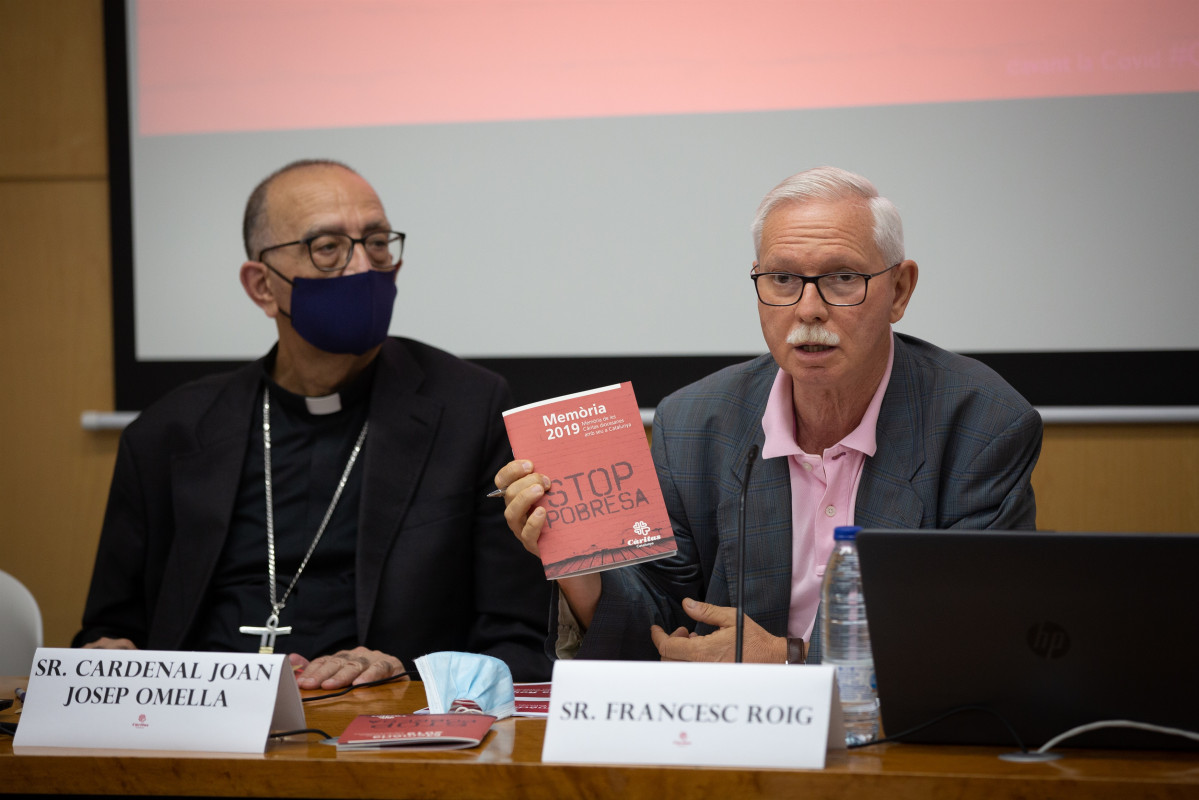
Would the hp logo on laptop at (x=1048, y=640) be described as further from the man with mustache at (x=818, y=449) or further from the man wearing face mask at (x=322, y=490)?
the man wearing face mask at (x=322, y=490)

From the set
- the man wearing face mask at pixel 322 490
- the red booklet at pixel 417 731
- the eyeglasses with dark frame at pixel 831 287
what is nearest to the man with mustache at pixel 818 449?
the eyeglasses with dark frame at pixel 831 287

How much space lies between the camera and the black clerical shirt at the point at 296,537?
2.40 meters

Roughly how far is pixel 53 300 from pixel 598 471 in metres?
2.70

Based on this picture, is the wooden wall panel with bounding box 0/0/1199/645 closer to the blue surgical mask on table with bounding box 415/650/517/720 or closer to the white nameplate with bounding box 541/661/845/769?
the blue surgical mask on table with bounding box 415/650/517/720

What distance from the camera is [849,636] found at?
146 cm

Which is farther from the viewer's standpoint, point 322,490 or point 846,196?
point 322,490

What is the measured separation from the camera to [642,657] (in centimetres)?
184

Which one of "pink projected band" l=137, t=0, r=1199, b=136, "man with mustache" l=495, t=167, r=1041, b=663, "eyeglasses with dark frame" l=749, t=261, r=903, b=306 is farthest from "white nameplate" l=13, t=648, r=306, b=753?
"pink projected band" l=137, t=0, r=1199, b=136

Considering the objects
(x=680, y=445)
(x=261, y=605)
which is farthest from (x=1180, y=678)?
(x=261, y=605)

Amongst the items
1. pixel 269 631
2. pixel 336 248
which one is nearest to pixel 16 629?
pixel 269 631

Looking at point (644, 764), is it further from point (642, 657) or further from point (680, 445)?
point (680, 445)

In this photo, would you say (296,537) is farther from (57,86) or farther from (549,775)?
(57,86)

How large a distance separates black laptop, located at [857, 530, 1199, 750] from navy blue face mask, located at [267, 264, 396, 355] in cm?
161

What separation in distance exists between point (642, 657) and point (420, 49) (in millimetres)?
2202
